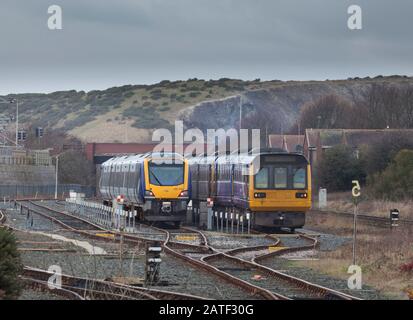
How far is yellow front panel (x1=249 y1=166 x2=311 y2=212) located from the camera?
3862 cm

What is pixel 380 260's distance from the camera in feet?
82.0

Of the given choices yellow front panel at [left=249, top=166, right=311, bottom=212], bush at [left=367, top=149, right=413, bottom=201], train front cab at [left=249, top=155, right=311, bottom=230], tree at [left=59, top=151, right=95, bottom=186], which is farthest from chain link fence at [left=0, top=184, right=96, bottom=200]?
yellow front panel at [left=249, top=166, right=311, bottom=212]

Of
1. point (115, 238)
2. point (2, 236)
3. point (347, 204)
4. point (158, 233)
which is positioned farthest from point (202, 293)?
point (347, 204)

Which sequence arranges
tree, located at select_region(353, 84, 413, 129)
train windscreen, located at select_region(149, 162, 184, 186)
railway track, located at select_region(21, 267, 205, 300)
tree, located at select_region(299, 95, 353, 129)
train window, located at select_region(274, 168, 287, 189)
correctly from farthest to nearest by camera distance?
tree, located at select_region(299, 95, 353, 129)
tree, located at select_region(353, 84, 413, 129)
train windscreen, located at select_region(149, 162, 184, 186)
train window, located at select_region(274, 168, 287, 189)
railway track, located at select_region(21, 267, 205, 300)

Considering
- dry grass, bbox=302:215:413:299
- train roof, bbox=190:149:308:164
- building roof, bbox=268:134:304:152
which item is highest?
building roof, bbox=268:134:304:152

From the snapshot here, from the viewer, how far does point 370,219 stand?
4619cm

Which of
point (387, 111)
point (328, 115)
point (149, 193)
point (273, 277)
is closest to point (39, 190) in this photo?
point (387, 111)

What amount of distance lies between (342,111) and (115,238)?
343ft

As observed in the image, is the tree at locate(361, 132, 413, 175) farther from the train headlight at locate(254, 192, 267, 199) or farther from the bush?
the train headlight at locate(254, 192, 267, 199)

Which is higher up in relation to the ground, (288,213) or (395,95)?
(395,95)

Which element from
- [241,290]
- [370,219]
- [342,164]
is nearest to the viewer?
[241,290]
